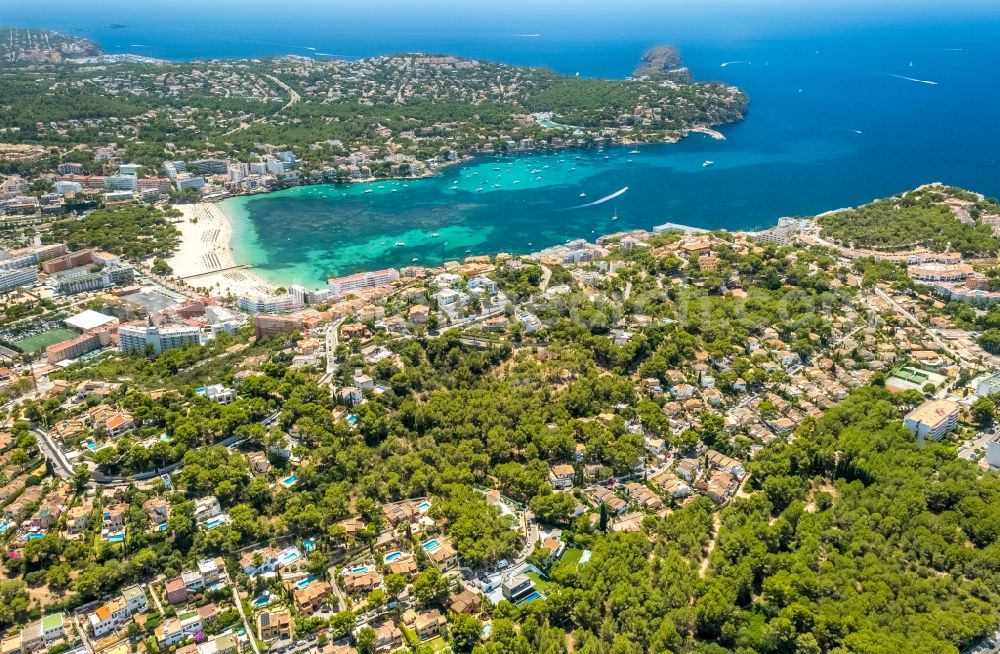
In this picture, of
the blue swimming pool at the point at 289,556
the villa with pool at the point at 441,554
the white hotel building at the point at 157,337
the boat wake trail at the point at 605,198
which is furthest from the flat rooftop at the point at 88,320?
the boat wake trail at the point at 605,198

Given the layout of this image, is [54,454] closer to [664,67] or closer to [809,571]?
[809,571]

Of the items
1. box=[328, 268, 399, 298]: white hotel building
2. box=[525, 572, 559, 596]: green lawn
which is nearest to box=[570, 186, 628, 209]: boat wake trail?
box=[328, 268, 399, 298]: white hotel building

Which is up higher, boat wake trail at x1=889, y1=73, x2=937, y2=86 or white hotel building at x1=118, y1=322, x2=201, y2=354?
boat wake trail at x1=889, y1=73, x2=937, y2=86

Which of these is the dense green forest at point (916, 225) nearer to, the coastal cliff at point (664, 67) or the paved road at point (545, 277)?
the paved road at point (545, 277)

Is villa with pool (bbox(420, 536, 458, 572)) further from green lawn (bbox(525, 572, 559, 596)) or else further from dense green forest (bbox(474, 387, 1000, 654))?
dense green forest (bbox(474, 387, 1000, 654))

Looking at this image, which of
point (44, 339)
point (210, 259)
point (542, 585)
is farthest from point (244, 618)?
point (210, 259)

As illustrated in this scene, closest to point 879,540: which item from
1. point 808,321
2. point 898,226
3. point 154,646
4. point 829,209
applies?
point 808,321
